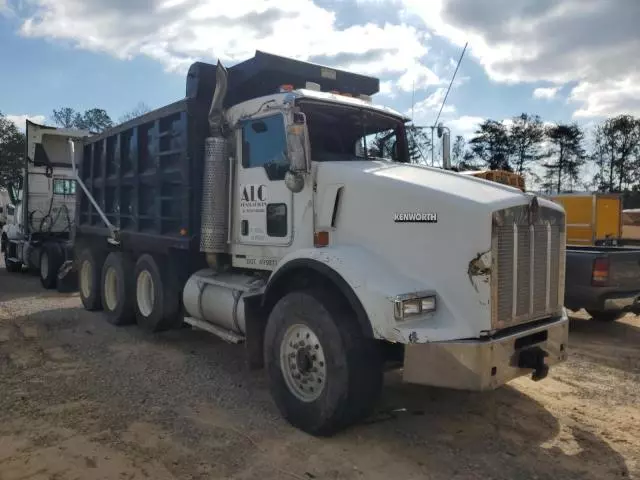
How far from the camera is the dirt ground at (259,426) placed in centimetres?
401

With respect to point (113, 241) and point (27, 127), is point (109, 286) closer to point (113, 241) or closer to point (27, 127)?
point (113, 241)

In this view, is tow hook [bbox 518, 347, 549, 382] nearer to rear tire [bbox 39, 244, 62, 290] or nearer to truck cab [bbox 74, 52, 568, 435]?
truck cab [bbox 74, 52, 568, 435]

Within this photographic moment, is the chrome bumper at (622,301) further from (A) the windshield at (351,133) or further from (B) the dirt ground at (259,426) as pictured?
(A) the windshield at (351,133)

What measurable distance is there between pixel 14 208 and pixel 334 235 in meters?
15.1

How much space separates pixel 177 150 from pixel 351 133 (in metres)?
2.49

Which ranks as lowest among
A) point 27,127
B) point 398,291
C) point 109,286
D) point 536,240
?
point 109,286

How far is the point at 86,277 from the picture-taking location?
10367mm

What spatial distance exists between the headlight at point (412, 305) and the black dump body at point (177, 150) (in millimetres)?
3543

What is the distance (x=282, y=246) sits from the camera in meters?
5.70

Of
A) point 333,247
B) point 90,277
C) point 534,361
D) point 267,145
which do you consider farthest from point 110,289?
point 534,361

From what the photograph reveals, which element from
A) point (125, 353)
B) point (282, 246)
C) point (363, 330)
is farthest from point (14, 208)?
point (363, 330)

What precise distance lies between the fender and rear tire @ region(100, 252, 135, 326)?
190 inches

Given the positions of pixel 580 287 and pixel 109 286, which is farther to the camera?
pixel 109 286

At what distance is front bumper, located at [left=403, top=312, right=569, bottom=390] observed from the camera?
12.9 feet
